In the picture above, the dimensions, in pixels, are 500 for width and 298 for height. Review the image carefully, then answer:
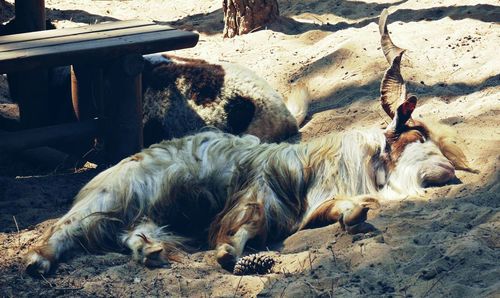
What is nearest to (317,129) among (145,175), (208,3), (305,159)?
(305,159)

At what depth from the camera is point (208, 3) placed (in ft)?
41.7

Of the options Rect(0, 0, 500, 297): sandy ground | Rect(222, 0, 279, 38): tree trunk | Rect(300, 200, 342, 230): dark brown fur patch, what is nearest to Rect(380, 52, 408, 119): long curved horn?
Rect(0, 0, 500, 297): sandy ground

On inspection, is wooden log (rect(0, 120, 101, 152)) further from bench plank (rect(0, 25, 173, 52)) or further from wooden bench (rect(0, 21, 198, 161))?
bench plank (rect(0, 25, 173, 52))

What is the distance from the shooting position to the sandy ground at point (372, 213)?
186 inches

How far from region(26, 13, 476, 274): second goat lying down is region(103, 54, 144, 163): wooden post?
1.19 m

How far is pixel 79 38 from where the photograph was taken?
7.14 m

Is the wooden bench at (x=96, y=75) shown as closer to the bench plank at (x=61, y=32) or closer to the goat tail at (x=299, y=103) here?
the bench plank at (x=61, y=32)

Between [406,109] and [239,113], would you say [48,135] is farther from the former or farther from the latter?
[406,109]

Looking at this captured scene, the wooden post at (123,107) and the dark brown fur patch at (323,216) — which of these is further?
the wooden post at (123,107)

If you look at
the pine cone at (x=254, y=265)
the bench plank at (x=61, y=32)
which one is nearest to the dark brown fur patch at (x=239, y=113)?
the bench plank at (x=61, y=32)

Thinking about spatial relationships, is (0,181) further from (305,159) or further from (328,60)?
(328,60)

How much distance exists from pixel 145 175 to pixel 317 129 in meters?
2.49

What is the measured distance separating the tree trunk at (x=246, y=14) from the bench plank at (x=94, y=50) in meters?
3.34

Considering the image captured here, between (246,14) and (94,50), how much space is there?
430cm
